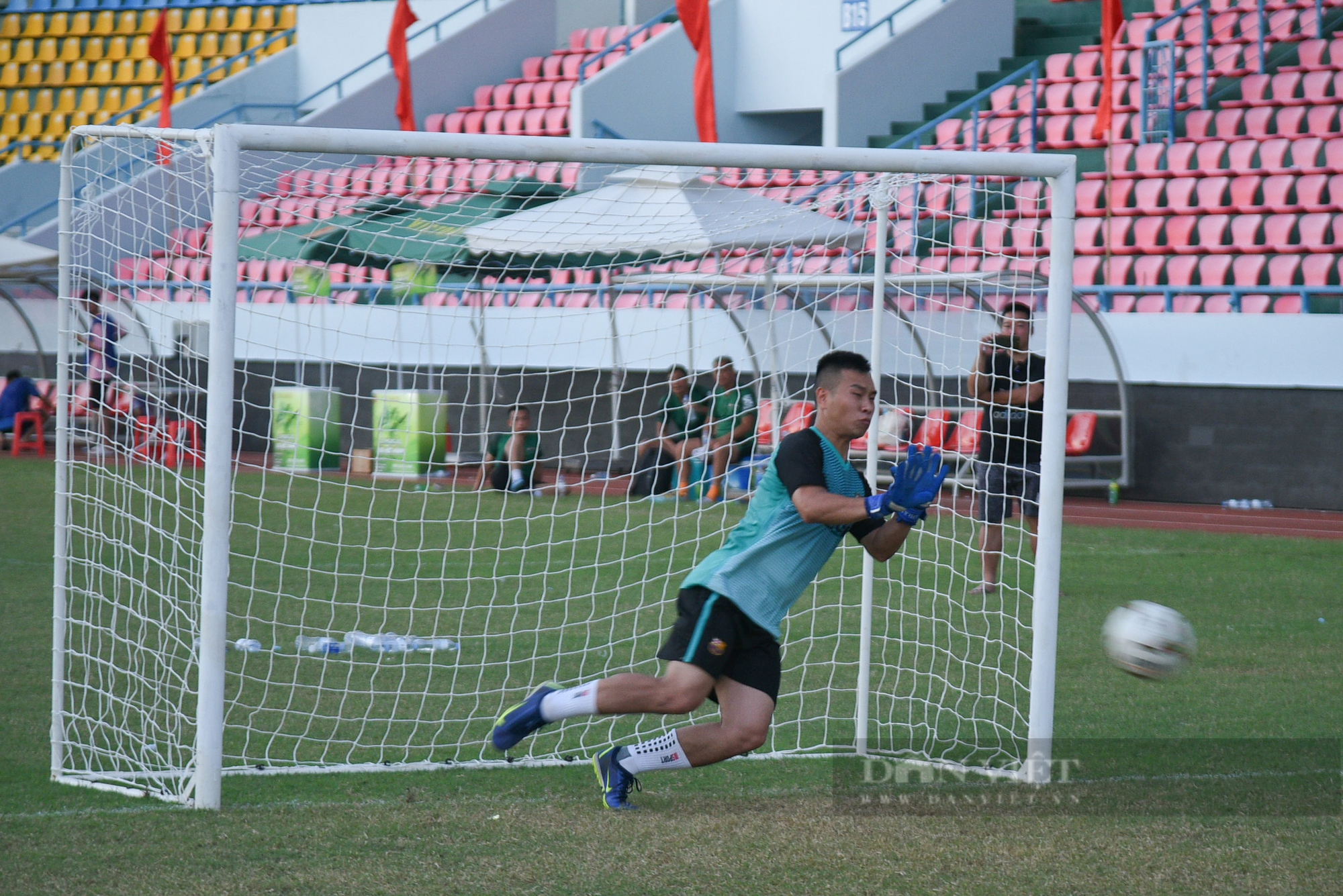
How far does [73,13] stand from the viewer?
29.0m

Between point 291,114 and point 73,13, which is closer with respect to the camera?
point 291,114

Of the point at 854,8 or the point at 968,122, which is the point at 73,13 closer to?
the point at 854,8

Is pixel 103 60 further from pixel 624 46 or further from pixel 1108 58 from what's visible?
pixel 1108 58

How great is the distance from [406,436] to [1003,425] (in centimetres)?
720

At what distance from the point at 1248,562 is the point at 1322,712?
444cm

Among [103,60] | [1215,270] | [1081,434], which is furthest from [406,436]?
[103,60]

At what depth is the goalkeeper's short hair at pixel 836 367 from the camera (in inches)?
175

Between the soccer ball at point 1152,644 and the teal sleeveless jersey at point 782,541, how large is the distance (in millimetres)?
1120

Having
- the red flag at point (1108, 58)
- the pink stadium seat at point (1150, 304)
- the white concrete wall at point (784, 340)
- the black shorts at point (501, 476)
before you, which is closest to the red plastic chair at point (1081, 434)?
the white concrete wall at point (784, 340)

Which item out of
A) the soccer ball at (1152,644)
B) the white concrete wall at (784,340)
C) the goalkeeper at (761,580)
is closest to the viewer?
the goalkeeper at (761,580)

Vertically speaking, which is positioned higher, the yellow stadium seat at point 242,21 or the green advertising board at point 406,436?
the yellow stadium seat at point 242,21

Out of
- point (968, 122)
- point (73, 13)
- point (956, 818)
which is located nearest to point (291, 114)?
point (73, 13)

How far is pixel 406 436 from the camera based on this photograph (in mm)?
14312

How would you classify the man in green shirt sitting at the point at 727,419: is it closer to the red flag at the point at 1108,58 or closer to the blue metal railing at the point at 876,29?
the red flag at the point at 1108,58
